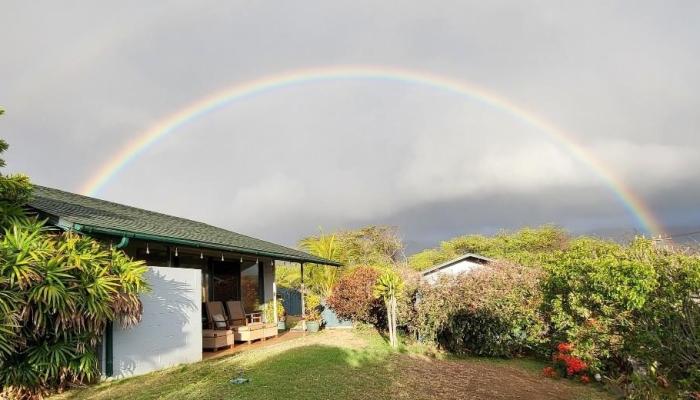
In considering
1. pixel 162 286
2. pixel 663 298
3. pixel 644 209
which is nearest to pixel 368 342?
pixel 162 286

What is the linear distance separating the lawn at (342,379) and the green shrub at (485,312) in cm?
67

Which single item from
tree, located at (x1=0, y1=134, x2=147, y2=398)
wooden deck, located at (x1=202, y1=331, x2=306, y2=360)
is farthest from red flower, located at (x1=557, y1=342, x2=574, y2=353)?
tree, located at (x1=0, y1=134, x2=147, y2=398)

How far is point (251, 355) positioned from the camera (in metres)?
10.2

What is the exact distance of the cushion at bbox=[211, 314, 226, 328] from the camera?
1267cm

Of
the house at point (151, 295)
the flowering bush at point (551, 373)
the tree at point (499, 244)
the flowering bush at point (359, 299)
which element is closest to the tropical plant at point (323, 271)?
the flowering bush at point (359, 299)

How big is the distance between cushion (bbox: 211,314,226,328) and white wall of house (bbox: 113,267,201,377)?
2692mm

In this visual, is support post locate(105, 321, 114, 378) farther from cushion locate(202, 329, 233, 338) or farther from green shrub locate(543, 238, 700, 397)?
green shrub locate(543, 238, 700, 397)

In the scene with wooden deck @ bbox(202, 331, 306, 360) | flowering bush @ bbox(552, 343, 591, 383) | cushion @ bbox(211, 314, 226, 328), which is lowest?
Answer: flowering bush @ bbox(552, 343, 591, 383)

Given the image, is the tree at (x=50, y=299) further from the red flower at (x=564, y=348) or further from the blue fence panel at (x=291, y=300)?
the blue fence panel at (x=291, y=300)

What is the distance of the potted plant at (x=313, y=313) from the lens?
52.6ft

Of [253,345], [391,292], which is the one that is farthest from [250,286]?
[391,292]

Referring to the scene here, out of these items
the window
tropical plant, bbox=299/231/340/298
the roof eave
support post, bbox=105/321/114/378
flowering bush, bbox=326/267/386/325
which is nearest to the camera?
the roof eave

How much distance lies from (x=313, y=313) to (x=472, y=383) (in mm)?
9371

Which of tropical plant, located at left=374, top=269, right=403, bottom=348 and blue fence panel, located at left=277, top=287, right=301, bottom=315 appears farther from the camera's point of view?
blue fence panel, located at left=277, top=287, right=301, bottom=315
